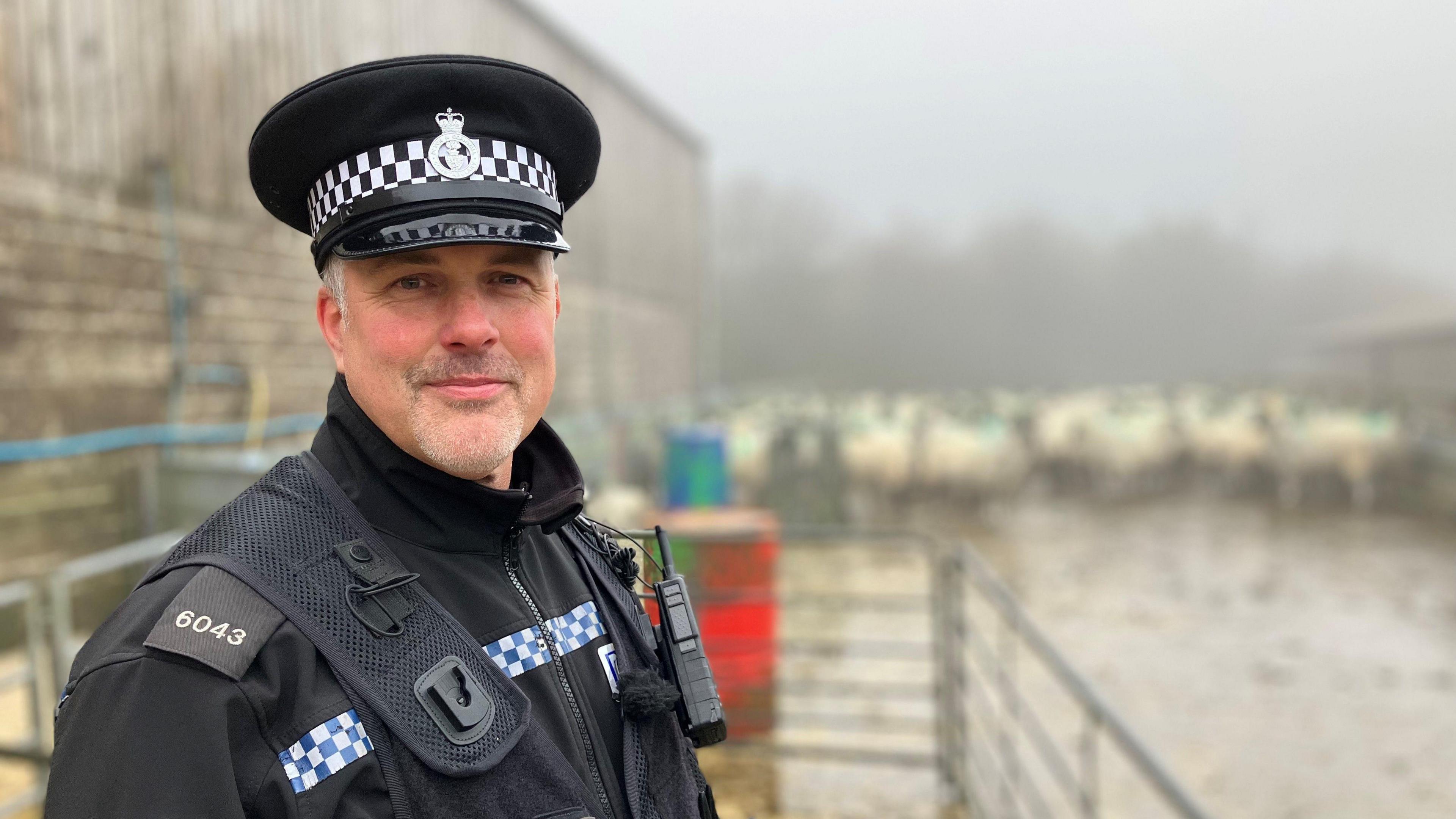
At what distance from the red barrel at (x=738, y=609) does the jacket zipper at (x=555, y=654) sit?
11.1ft

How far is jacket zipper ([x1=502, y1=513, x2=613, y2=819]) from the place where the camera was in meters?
1.15

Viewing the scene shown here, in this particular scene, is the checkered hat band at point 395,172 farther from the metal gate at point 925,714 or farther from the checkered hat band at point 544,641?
the metal gate at point 925,714

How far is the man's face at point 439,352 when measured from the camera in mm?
1179

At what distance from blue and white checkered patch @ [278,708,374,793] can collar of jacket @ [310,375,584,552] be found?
25cm

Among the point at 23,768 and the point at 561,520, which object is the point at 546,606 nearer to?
the point at 561,520

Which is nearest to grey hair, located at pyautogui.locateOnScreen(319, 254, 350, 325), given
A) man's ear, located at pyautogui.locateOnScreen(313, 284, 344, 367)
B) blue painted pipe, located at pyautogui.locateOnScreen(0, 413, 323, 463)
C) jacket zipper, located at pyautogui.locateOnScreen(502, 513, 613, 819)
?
man's ear, located at pyautogui.locateOnScreen(313, 284, 344, 367)

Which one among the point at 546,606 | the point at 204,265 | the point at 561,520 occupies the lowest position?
the point at 546,606

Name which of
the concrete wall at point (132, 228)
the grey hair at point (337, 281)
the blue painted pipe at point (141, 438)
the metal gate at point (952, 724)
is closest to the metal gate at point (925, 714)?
the metal gate at point (952, 724)

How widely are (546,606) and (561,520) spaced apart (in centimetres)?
11

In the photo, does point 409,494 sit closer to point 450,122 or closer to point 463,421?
point 463,421

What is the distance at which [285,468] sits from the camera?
1178mm

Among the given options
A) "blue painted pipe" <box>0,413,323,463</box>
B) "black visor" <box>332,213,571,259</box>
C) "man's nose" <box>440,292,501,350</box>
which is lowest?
"blue painted pipe" <box>0,413,323,463</box>

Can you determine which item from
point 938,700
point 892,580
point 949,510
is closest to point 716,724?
point 938,700

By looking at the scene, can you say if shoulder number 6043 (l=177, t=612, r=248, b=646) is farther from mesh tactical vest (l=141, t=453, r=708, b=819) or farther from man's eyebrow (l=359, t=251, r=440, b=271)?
man's eyebrow (l=359, t=251, r=440, b=271)
